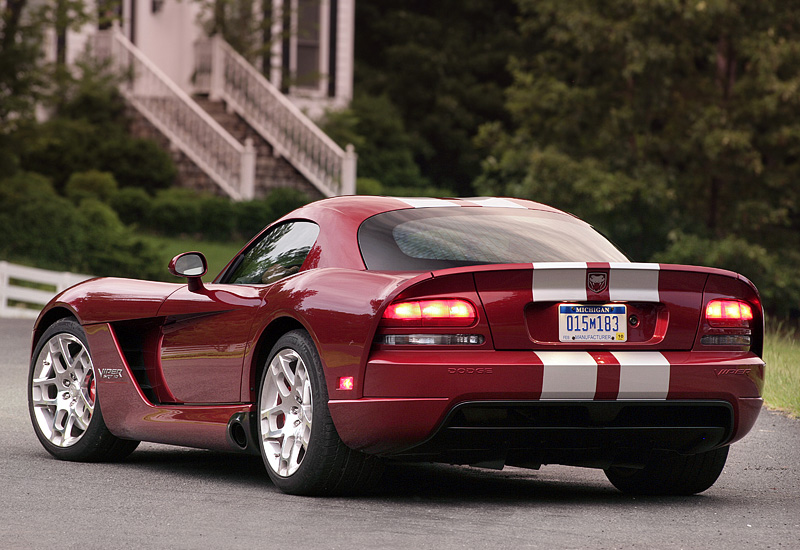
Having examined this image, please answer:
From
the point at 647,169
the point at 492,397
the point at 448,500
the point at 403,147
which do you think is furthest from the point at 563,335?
the point at 403,147

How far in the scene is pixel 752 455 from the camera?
8352 millimetres

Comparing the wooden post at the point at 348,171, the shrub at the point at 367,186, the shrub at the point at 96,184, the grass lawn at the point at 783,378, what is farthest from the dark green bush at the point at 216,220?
the grass lawn at the point at 783,378

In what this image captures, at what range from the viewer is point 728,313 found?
6312mm

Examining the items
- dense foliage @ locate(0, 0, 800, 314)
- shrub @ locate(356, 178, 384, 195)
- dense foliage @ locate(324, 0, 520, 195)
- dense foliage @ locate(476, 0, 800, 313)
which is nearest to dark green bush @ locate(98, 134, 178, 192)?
dense foliage @ locate(0, 0, 800, 314)

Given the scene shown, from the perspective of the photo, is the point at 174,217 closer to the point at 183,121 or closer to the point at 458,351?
the point at 183,121

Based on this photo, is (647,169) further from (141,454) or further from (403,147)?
(141,454)

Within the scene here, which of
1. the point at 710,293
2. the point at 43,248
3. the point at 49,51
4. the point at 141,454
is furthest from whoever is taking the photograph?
the point at 49,51

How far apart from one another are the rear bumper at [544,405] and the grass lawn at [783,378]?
4.38 meters

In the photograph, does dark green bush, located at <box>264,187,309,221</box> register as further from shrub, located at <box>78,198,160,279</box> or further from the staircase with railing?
shrub, located at <box>78,198,160,279</box>

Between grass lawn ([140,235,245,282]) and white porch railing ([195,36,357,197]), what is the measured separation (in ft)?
12.4

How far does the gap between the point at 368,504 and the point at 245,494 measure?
660 millimetres

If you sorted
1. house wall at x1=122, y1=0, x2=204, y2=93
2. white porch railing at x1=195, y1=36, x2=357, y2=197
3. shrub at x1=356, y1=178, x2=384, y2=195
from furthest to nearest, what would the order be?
house wall at x1=122, y1=0, x2=204, y2=93, shrub at x1=356, y1=178, x2=384, y2=195, white porch railing at x1=195, y1=36, x2=357, y2=197

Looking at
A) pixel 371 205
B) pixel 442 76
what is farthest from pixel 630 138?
pixel 371 205

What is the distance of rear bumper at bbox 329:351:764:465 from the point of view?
18.9 feet
